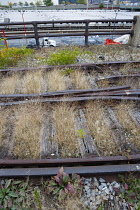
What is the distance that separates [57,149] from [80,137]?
22.4 inches

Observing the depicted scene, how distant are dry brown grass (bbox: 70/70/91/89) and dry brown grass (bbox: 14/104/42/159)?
1.69 metres

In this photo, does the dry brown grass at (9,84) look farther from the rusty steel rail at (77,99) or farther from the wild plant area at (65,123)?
the rusty steel rail at (77,99)

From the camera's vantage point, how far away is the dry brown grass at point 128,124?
354 centimetres

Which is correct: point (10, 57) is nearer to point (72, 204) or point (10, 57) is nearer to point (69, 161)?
point (69, 161)

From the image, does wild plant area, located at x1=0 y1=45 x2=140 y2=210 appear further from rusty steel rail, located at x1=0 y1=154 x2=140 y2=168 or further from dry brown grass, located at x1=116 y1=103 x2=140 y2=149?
rusty steel rail, located at x1=0 y1=154 x2=140 y2=168

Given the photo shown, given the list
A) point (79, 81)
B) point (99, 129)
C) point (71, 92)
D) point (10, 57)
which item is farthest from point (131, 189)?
point (10, 57)

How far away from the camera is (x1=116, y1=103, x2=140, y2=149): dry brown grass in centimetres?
354

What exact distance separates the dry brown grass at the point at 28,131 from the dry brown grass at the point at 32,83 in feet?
2.97

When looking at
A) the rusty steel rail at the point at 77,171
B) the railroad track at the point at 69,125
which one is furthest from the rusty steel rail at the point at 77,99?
the rusty steel rail at the point at 77,171

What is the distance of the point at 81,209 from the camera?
7.91ft

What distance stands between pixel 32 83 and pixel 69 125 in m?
2.20

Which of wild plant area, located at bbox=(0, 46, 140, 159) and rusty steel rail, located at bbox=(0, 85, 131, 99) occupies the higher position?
rusty steel rail, located at bbox=(0, 85, 131, 99)

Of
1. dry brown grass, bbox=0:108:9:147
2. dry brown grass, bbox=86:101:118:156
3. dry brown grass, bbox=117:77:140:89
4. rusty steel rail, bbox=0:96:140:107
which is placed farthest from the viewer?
dry brown grass, bbox=117:77:140:89

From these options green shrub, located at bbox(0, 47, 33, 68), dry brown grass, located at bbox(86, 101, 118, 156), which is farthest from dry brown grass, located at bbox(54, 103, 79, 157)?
green shrub, located at bbox(0, 47, 33, 68)
